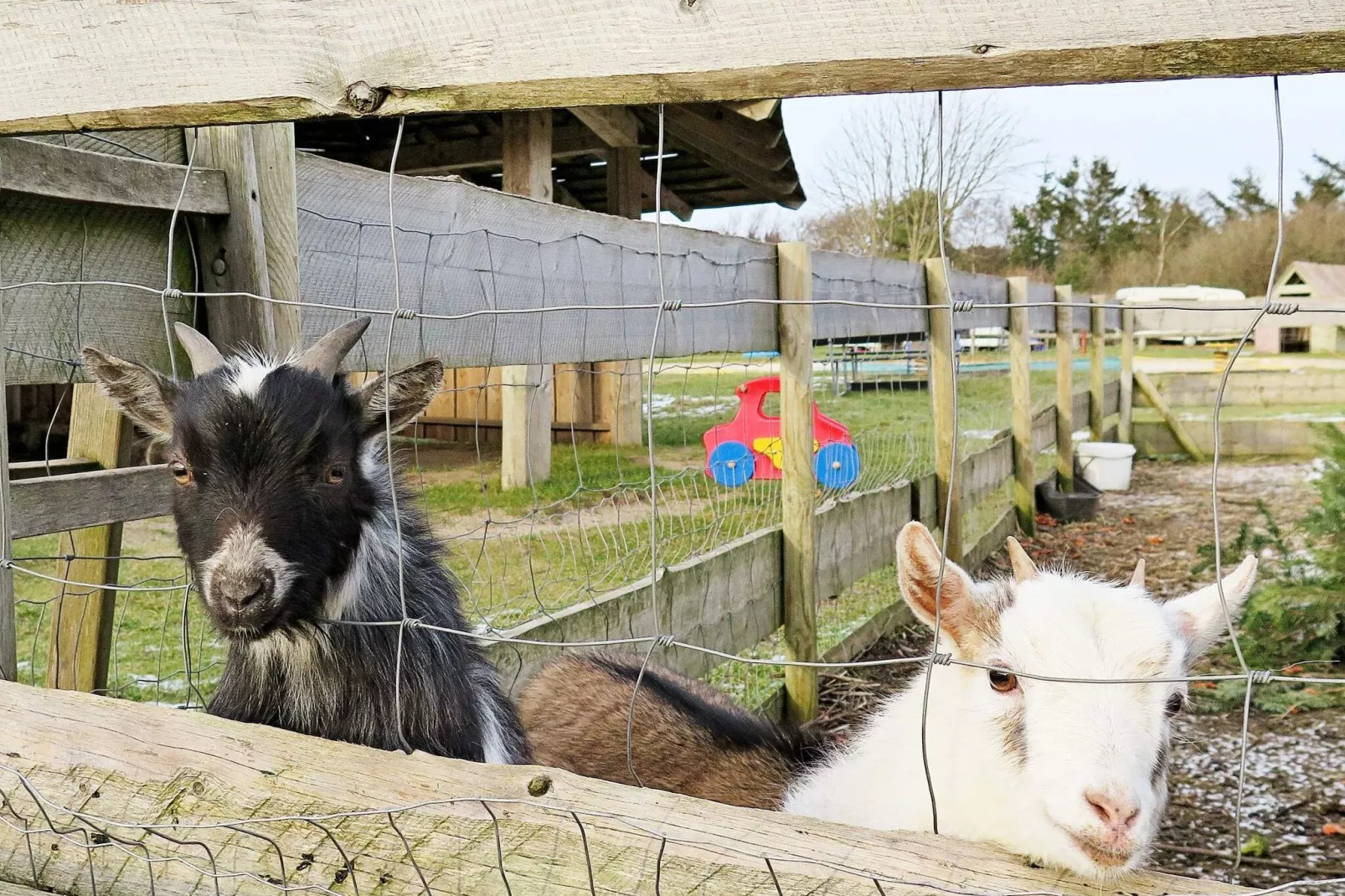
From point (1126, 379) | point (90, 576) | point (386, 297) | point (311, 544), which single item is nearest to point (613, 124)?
point (1126, 379)

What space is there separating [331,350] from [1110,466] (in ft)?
34.4

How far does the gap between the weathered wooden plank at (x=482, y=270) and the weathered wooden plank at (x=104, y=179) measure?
23cm

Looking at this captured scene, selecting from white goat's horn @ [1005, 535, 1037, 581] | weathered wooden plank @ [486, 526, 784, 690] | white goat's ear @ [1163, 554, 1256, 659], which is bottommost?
weathered wooden plank @ [486, 526, 784, 690]

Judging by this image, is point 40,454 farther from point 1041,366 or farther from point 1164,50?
point 1041,366

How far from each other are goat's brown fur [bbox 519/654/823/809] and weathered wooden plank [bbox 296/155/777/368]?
3.75 ft

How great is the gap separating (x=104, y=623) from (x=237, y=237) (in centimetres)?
172

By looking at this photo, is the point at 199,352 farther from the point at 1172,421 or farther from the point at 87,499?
the point at 1172,421

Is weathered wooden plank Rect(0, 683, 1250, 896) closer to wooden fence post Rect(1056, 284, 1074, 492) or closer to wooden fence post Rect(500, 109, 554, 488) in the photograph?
wooden fence post Rect(500, 109, 554, 488)

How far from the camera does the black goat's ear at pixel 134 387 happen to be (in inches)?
81.7

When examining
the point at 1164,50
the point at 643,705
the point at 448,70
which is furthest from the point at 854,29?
the point at 643,705

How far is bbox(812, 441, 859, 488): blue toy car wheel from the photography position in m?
7.32

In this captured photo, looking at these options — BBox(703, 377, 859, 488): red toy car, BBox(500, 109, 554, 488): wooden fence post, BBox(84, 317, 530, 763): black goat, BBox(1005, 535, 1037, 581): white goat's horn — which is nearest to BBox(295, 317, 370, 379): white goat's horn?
BBox(84, 317, 530, 763): black goat

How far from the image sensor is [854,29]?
4.38ft

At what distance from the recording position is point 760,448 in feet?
25.5
